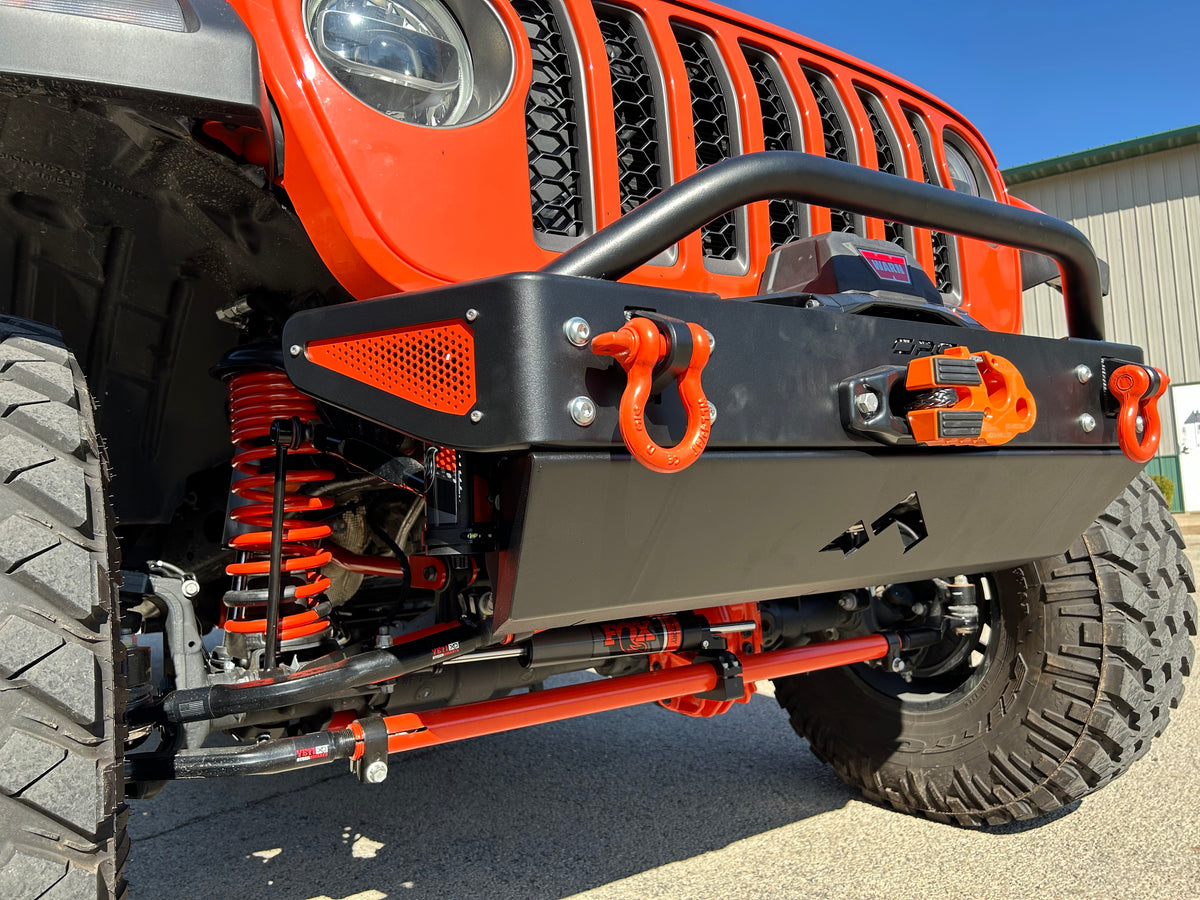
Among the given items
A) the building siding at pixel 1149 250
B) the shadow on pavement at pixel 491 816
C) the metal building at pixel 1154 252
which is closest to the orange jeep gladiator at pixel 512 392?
the shadow on pavement at pixel 491 816

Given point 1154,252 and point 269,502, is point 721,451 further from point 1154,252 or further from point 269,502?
point 1154,252

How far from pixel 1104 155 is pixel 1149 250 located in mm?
1958

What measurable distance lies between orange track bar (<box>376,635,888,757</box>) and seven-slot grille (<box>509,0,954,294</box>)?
101 cm

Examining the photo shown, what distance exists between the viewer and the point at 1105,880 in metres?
2.45

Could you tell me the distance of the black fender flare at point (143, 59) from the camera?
4.67ft

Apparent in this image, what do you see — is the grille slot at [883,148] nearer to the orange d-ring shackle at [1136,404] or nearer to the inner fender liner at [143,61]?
the orange d-ring shackle at [1136,404]

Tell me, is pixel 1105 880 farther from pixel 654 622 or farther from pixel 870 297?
A: pixel 870 297

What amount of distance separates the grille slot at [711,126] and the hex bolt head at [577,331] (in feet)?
2.62

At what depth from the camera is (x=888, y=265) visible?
200 cm

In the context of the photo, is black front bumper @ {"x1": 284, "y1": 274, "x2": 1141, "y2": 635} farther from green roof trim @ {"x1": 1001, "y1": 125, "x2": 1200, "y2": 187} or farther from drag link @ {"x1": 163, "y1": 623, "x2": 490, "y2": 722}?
green roof trim @ {"x1": 1001, "y1": 125, "x2": 1200, "y2": 187}

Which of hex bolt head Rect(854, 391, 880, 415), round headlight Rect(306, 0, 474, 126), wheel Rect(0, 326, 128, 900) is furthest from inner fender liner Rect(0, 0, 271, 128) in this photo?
hex bolt head Rect(854, 391, 880, 415)

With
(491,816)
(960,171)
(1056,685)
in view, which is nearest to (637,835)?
(491,816)

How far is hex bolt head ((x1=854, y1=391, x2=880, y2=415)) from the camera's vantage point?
66.2 inches

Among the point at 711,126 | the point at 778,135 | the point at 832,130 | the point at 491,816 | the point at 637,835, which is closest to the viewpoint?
the point at 711,126
